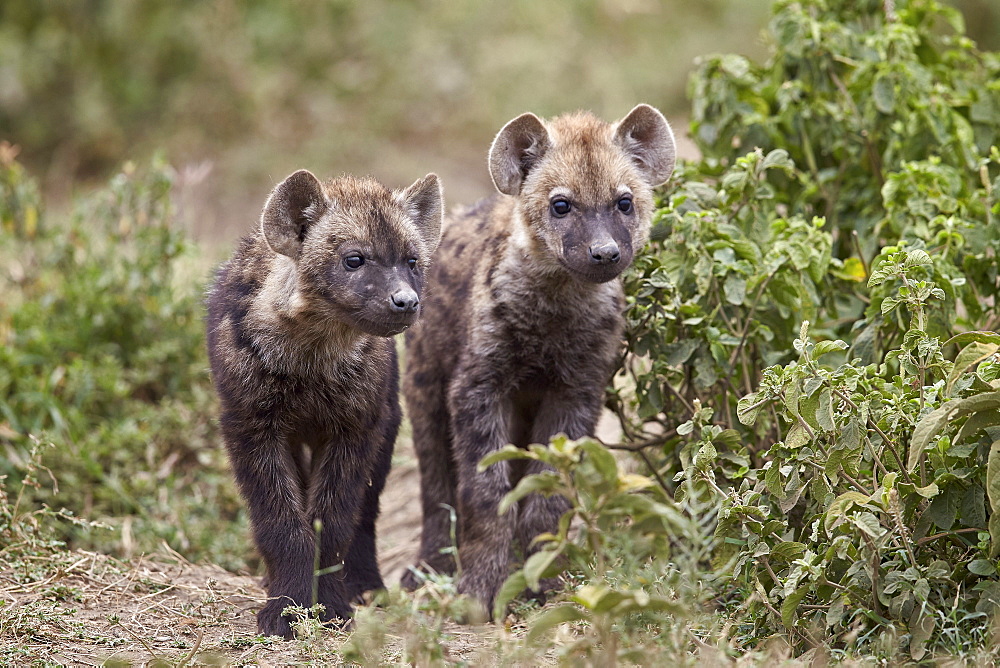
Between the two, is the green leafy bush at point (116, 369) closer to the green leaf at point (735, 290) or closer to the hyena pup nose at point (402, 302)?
the hyena pup nose at point (402, 302)

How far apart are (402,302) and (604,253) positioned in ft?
3.17

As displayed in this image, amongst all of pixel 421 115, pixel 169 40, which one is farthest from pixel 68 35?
pixel 421 115

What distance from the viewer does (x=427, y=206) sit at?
5270mm

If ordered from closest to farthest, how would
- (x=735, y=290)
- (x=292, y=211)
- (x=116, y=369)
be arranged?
(x=292, y=211) < (x=735, y=290) < (x=116, y=369)

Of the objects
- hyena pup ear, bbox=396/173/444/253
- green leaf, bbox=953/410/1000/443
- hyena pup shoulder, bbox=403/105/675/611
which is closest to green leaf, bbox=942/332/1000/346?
green leaf, bbox=953/410/1000/443

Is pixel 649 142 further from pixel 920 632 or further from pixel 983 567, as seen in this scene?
pixel 920 632

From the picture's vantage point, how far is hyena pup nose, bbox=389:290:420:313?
467cm

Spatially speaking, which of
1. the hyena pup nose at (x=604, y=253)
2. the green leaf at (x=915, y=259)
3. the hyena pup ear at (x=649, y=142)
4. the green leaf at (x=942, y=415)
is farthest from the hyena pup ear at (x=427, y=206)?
the green leaf at (x=942, y=415)

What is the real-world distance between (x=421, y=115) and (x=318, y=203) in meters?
9.55

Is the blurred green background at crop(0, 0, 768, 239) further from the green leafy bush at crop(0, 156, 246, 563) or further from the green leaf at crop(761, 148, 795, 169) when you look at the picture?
the green leaf at crop(761, 148, 795, 169)

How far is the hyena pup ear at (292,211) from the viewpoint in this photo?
4.80 meters

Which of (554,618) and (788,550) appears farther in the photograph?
(788,550)

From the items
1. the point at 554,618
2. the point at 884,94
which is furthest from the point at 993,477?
the point at 884,94

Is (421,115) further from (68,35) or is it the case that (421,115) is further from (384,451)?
(384,451)
